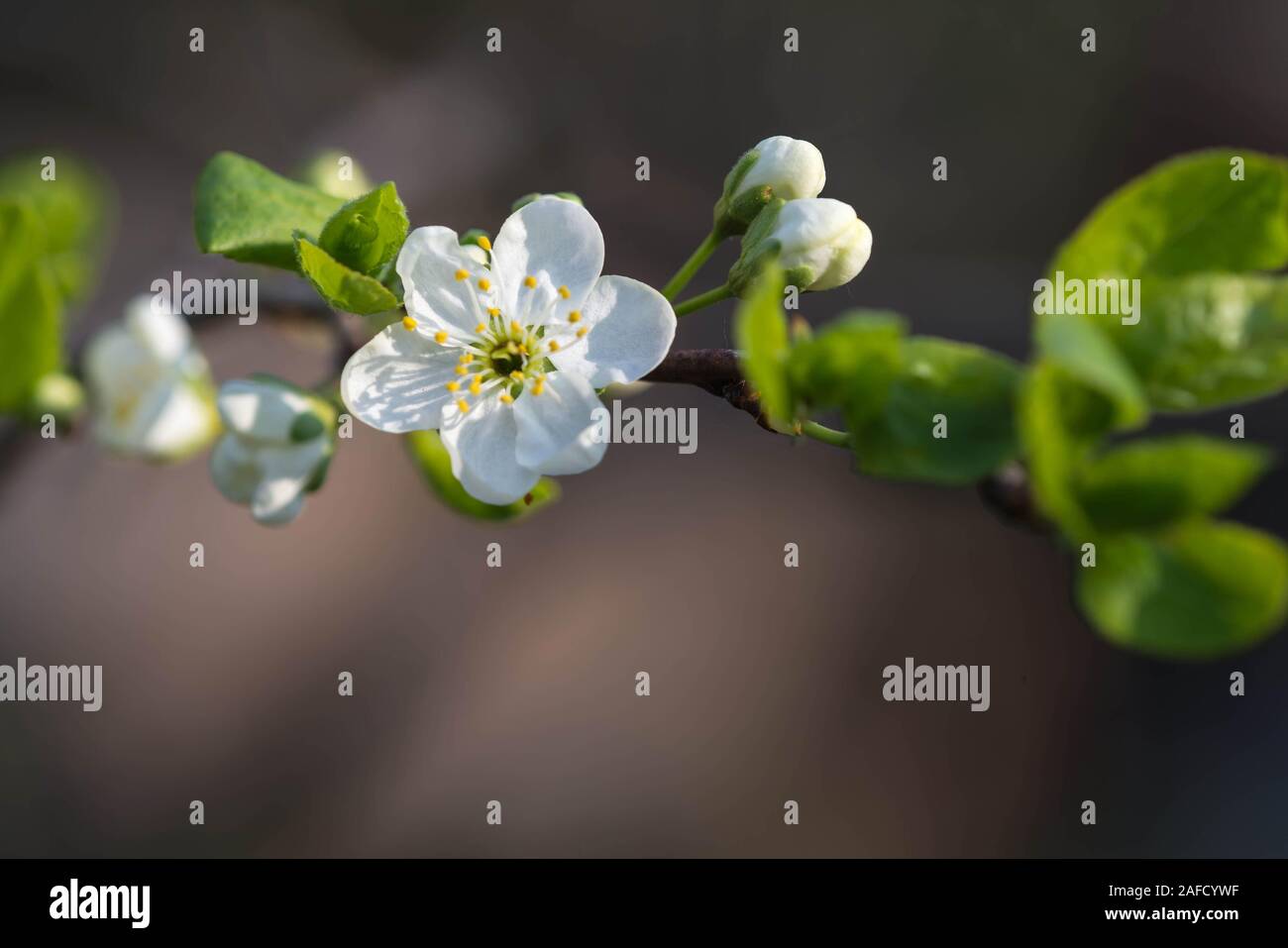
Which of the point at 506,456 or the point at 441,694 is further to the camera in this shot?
the point at 441,694

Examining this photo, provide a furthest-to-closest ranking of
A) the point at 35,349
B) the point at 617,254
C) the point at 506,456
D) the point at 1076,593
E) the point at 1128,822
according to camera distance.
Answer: the point at 617,254
the point at 1128,822
the point at 35,349
the point at 506,456
the point at 1076,593

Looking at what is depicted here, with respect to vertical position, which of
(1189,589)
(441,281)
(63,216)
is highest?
(63,216)

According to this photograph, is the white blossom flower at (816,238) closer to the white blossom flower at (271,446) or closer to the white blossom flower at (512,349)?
the white blossom flower at (512,349)

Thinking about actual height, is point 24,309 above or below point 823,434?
above

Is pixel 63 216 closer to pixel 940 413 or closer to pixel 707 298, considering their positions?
pixel 707 298

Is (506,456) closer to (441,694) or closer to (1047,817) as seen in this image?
(441,694)

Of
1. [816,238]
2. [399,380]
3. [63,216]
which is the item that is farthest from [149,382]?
[816,238]

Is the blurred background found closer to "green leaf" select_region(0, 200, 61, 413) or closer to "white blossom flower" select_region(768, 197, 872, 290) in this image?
"green leaf" select_region(0, 200, 61, 413)
